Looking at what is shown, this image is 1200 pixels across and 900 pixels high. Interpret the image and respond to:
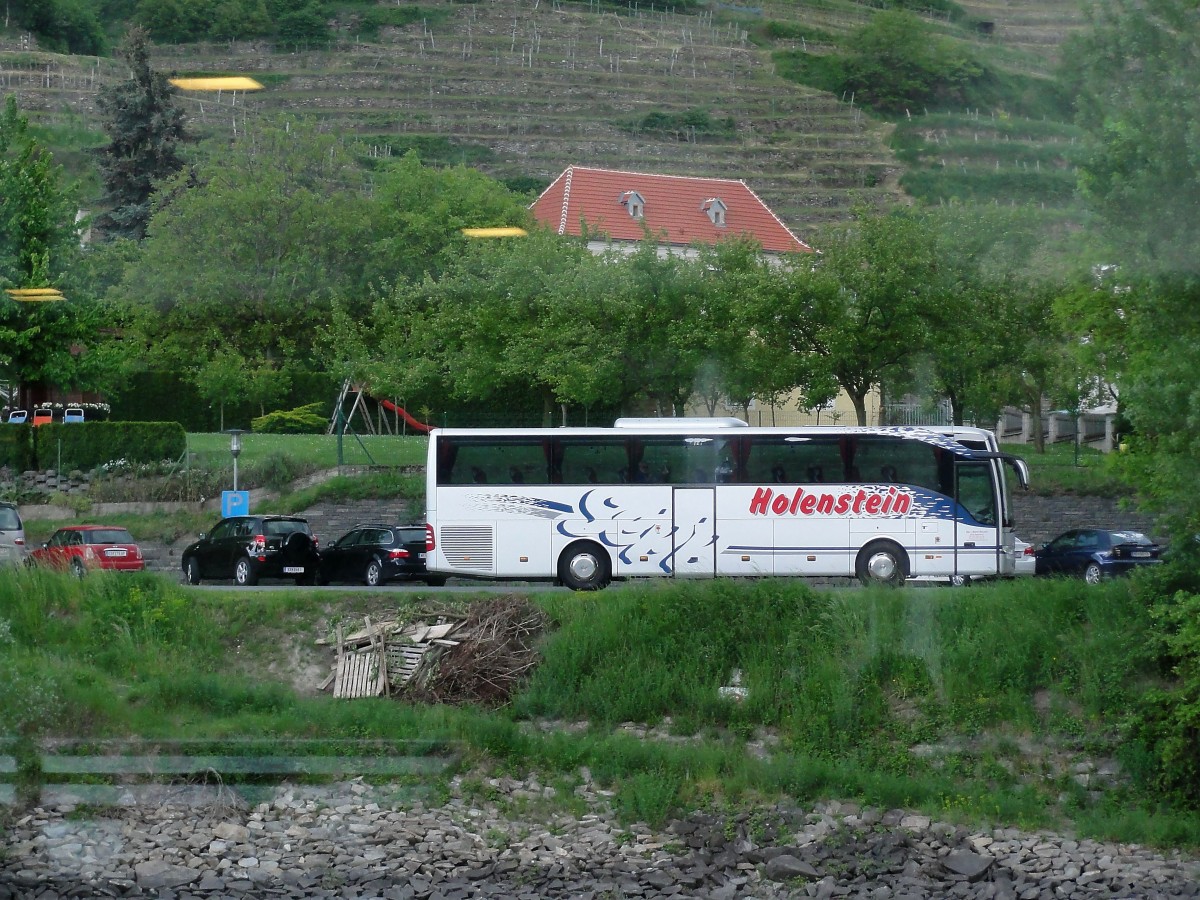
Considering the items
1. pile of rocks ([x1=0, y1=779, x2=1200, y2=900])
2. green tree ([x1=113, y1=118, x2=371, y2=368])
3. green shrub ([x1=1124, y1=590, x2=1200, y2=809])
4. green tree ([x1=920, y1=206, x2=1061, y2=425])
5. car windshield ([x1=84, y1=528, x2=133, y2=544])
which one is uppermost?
green tree ([x1=113, y1=118, x2=371, y2=368])

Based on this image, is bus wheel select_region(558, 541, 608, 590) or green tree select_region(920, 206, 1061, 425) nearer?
bus wheel select_region(558, 541, 608, 590)

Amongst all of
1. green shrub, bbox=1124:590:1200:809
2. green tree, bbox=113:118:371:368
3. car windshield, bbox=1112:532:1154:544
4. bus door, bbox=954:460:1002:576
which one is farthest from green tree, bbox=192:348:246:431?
green shrub, bbox=1124:590:1200:809

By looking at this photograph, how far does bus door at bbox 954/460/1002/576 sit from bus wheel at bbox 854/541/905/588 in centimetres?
92

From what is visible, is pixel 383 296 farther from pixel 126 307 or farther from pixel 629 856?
pixel 629 856

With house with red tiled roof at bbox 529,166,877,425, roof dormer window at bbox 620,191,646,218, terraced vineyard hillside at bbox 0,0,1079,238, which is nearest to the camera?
house with red tiled roof at bbox 529,166,877,425

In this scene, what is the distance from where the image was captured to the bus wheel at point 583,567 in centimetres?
1961

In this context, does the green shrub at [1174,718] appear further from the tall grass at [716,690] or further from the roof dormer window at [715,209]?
the roof dormer window at [715,209]

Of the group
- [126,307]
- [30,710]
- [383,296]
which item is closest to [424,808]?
[30,710]

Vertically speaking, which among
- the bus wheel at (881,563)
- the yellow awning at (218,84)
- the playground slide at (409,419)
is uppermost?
the yellow awning at (218,84)

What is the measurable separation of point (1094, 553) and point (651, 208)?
21.3m

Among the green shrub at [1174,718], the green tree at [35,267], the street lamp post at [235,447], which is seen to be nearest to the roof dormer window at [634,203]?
the street lamp post at [235,447]

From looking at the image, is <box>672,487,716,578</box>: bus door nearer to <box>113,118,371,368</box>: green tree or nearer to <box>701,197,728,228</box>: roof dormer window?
<box>701,197,728,228</box>: roof dormer window

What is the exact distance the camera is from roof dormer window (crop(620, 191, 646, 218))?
40312 mm

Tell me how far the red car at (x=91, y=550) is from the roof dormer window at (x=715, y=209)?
20.7 m
